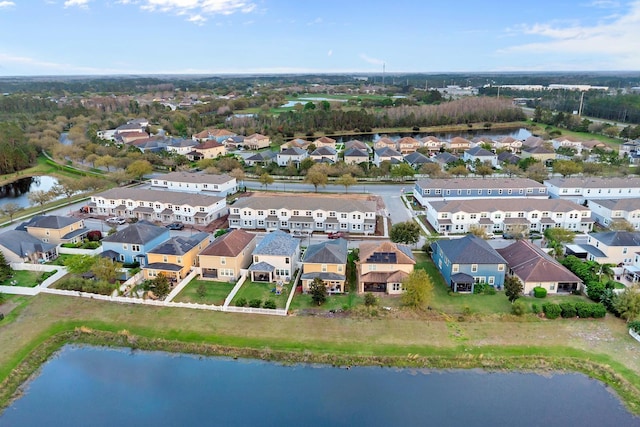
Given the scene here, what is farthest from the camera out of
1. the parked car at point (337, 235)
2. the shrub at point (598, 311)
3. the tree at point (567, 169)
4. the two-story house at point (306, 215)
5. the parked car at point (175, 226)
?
the tree at point (567, 169)

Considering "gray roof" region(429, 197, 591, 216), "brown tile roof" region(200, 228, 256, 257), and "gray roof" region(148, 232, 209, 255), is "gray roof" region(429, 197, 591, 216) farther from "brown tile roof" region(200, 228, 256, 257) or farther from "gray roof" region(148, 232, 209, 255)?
"gray roof" region(148, 232, 209, 255)

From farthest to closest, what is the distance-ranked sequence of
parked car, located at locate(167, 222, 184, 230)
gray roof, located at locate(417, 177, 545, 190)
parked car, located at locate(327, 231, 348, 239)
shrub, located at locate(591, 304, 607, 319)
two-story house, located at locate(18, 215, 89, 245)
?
gray roof, located at locate(417, 177, 545, 190), parked car, located at locate(167, 222, 184, 230), parked car, located at locate(327, 231, 348, 239), two-story house, located at locate(18, 215, 89, 245), shrub, located at locate(591, 304, 607, 319)

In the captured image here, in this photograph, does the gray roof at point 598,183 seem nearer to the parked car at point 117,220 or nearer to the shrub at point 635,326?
the shrub at point 635,326

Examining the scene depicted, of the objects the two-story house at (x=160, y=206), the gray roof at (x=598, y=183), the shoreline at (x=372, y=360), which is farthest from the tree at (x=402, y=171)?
the shoreline at (x=372, y=360)

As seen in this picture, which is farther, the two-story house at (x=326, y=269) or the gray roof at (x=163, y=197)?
the gray roof at (x=163, y=197)

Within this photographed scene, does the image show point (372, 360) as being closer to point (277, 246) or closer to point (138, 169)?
point (277, 246)

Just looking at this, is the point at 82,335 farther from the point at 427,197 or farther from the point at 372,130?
the point at 372,130

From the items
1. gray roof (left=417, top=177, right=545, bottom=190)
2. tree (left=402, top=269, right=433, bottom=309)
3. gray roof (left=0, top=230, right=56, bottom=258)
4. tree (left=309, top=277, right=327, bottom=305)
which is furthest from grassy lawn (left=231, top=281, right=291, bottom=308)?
gray roof (left=417, top=177, right=545, bottom=190)
